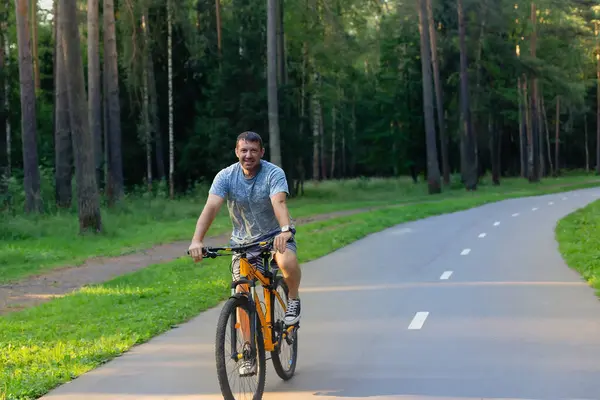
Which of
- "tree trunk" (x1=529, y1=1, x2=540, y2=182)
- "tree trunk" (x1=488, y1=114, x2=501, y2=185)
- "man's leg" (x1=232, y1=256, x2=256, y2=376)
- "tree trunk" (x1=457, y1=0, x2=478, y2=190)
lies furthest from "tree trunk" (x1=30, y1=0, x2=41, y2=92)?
"man's leg" (x1=232, y1=256, x2=256, y2=376)

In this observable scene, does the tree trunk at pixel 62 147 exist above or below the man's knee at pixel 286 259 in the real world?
above

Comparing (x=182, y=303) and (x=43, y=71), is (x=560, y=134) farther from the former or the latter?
(x=182, y=303)

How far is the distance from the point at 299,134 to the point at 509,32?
74.7 feet

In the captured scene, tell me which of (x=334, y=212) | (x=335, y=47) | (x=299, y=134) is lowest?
(x=334, y=212)

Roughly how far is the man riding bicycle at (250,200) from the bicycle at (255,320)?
0.13 metres

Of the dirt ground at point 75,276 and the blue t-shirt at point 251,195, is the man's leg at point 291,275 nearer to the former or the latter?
the blue t-shirt at point 251,195

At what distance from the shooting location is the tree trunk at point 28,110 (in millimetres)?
35000

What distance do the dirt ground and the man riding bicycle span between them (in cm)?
705

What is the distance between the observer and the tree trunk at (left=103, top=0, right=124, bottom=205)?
37469 millimetres

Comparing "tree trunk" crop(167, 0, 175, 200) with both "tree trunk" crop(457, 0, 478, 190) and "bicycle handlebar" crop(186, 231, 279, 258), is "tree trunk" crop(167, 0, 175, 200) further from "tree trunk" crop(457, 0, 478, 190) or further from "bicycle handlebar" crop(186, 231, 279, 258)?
"bicycle handlebar" crop(186, 231, 279, 258)

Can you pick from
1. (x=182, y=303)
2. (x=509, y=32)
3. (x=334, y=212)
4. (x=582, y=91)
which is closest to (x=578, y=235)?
(x=182, y=303)

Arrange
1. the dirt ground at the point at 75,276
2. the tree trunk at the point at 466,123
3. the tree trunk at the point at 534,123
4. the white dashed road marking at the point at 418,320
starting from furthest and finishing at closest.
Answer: the tree trunk at the point at 534,123 → the tree trunk at the point at 466,123 → the dirt ground at the point at 75,276 → the white dashed road marking at the point at 418,320

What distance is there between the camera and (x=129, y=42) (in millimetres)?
43125

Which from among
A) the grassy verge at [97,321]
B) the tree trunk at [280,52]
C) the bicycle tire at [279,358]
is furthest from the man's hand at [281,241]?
the tree trunk at [280,52]
